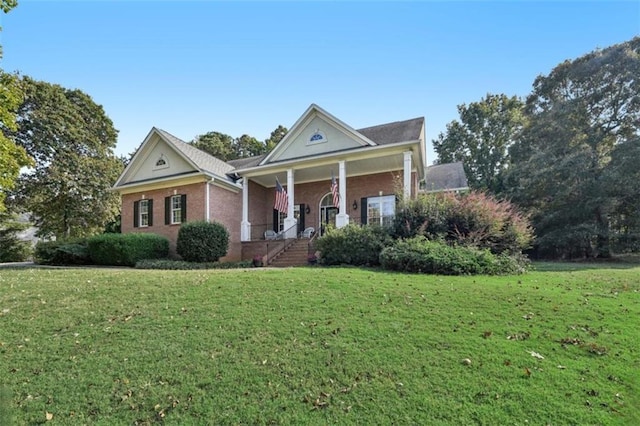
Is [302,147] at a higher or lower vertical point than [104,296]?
higher

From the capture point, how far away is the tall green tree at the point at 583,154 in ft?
62.3

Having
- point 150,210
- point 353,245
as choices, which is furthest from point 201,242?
point 353,245

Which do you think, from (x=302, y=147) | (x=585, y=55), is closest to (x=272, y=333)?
(x=302, y=147)

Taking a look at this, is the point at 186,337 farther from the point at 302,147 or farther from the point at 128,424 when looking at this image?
the point at 302,147

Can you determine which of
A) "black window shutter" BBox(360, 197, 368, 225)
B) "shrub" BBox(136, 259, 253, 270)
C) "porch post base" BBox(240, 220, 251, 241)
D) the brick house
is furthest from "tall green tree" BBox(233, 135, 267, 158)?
"shrub" BBox(136, 259, 253, 270)

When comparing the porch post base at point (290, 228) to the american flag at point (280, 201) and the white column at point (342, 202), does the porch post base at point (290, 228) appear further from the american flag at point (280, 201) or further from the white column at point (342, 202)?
the white column at point (342, 202)

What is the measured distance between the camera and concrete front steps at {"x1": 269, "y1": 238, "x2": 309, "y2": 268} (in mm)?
13258

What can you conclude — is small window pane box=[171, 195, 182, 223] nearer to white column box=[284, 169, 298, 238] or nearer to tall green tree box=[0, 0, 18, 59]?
white column box=[284, 169, 298, 238]

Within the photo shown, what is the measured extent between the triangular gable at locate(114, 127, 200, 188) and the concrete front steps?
22.1 feet

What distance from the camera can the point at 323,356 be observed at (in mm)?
4129

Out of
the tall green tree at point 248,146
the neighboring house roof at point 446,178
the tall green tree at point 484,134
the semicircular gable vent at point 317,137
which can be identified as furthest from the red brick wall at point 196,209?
the tall green tree at point 484,134

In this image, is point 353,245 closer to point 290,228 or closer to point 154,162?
point 290,228

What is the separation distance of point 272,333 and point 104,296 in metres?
4.19

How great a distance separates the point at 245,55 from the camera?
12008 mm
